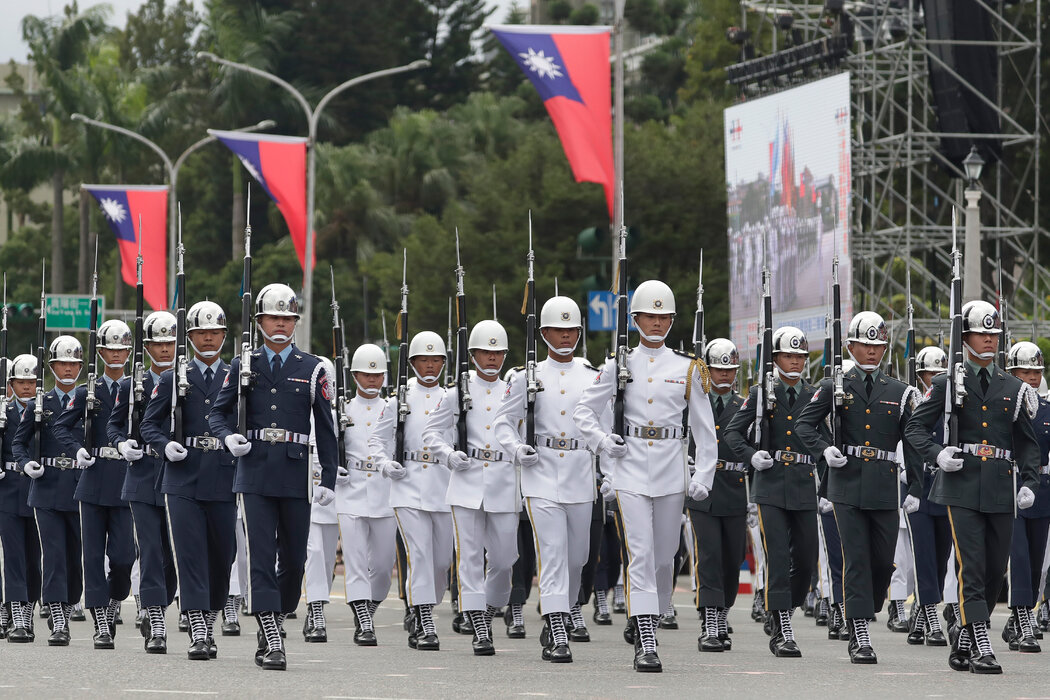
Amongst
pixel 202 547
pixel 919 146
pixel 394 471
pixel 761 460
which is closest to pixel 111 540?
pixel 202 547

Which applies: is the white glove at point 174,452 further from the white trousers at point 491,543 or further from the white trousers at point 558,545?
the white trousers at point 491,543

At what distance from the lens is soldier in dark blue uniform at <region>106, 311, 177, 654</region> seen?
12.7 metres

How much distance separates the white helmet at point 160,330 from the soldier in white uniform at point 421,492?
1923mm

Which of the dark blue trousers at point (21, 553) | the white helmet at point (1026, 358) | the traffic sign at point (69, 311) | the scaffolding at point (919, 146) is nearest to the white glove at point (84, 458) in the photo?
the dark blue trousers at point (21, 553)

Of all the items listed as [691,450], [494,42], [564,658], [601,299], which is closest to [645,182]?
[601,299]

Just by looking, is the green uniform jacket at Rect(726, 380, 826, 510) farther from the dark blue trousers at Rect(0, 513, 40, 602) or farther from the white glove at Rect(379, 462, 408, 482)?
the dark blue trousers at Rect(0, 513, 40, 602)

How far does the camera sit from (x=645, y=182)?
45594 millimetres

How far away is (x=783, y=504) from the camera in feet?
44.8

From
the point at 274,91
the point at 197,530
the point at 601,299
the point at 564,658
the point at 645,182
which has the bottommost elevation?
the point at 564,658

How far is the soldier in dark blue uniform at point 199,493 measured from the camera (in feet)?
39.8

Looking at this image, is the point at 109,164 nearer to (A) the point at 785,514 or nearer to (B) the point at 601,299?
(B) the point at 601,299

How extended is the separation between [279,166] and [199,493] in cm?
2195

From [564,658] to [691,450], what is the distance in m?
4.21

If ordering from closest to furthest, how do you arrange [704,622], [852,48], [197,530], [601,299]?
1. [197,530]
2. [704,622]
3. [601,299]
4. [852,48]
